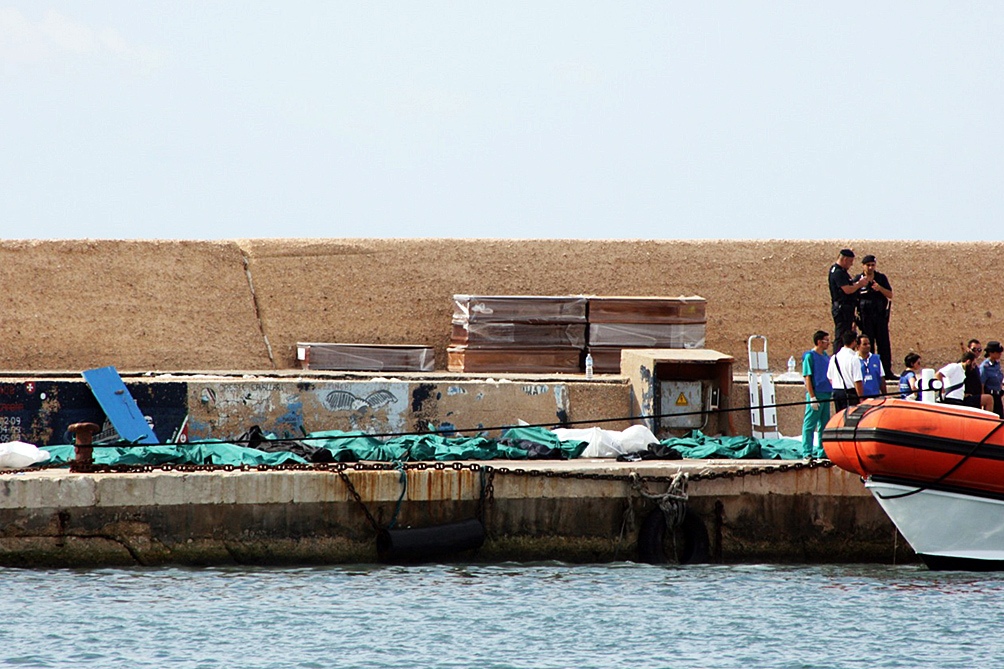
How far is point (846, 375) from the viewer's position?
520 inches

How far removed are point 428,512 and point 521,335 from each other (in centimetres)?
753

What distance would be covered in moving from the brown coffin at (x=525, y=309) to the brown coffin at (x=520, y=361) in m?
0.39

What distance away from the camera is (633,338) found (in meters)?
19.5

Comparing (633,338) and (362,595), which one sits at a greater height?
(633,338)

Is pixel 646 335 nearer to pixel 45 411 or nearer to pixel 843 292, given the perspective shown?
pixel 843 292

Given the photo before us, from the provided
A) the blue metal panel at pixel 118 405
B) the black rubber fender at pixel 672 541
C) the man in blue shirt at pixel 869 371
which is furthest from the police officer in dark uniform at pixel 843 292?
the blue metal panel at pixel 118 405

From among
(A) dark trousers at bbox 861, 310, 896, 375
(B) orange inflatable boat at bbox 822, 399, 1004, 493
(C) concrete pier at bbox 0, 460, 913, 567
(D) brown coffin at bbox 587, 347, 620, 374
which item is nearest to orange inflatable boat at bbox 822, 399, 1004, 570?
(B) orange inflatable boat at bbox 822, 399, 1004, 493

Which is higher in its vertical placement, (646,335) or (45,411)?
(646,335)

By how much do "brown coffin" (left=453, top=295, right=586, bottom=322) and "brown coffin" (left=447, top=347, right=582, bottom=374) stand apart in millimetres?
394

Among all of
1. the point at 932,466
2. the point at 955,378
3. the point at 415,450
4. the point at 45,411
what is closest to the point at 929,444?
the point at 932,466

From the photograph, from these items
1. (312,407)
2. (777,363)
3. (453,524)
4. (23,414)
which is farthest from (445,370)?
(453,524)

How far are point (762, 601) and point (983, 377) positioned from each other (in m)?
4.12

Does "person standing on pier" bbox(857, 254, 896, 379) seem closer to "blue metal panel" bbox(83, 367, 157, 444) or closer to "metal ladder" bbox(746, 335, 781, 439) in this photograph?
"metal ladder" bbox(746, 335, 781, 439)

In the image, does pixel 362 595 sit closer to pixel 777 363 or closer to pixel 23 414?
pixel 23 414
